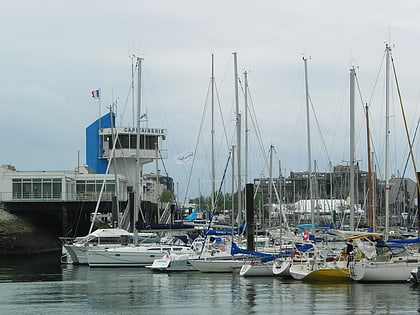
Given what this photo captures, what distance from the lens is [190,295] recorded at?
40500 mm

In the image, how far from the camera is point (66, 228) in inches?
3477

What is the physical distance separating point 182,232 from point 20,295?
29.4 metres

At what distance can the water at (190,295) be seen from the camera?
114ft

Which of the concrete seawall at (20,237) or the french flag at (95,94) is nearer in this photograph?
the concrete seawall at (20,237)

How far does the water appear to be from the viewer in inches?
1363

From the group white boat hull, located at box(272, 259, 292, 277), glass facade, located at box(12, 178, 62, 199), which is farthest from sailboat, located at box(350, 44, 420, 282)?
glass facade, located at box(12, 178, 62, 199)

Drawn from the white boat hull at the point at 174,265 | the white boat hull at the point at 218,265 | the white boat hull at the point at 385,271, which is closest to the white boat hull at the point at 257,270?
the white boat hull at the point at 218,265

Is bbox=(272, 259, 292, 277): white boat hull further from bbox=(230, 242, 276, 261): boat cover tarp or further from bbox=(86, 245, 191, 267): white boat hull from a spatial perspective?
bbox=(86, 245, 191, 267): white boat hull

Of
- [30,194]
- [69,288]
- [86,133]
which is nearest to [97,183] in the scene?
[30,194]

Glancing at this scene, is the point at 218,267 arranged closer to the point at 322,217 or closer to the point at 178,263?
the point at 178,263

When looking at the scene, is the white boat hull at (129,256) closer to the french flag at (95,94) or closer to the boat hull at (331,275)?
the boat hull at (331,275)

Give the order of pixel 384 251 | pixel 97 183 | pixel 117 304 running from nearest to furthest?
pixel 117 304 < pixel 384 251 < pixel 97 183

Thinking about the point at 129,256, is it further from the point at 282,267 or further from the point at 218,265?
the point at 282,267

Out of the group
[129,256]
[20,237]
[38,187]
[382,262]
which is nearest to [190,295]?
[382,262]
